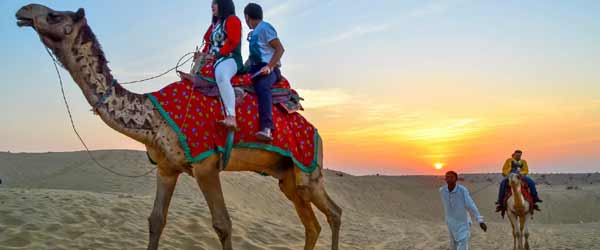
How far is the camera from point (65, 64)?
5.45 metres

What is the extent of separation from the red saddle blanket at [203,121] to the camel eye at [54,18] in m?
1.13

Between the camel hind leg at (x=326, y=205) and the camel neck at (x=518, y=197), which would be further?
the camel neck at (x=518, y=197)

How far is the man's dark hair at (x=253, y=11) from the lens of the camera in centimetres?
648

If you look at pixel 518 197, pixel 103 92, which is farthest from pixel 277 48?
pixel 518 197

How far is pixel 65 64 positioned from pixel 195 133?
54.4 inches

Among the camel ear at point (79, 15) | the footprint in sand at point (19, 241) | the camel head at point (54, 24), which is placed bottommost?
the footprint in sand at point (19, 241)

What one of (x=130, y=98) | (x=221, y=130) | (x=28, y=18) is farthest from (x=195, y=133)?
(x=28, y=18)

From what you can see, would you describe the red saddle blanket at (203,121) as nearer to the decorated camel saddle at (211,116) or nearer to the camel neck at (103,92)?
the decorated camel saddle at (211,116)

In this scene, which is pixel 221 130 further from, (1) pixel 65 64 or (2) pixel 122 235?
(2) pixel 122 235

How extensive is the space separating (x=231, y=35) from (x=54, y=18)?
1698mm

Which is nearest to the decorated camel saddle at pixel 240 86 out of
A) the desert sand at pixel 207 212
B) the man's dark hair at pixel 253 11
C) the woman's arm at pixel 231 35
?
the woman's arm at pixel 231 35

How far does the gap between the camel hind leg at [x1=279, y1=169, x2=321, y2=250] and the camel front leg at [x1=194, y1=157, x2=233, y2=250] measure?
1216 millimetres

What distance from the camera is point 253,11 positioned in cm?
648

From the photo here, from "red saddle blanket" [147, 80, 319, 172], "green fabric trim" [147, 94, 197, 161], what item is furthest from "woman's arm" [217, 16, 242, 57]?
"green fabric trim" [147, 94, 197, 161]
